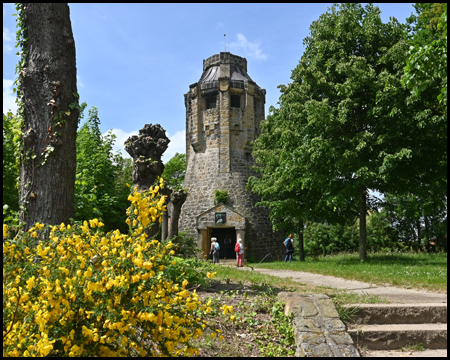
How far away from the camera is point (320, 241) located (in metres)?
30.5

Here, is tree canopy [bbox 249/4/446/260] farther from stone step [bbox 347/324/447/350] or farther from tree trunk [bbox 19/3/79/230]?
tree trunk [bbox 19/3/79/230]

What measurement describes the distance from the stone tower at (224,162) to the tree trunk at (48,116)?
19828mm

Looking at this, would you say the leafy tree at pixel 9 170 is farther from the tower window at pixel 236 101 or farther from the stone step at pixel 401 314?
the tower window at pixel 236 101

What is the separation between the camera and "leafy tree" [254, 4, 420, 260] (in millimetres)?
14555

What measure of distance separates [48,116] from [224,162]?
20.9 metres

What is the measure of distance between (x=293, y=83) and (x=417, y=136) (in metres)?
6.58

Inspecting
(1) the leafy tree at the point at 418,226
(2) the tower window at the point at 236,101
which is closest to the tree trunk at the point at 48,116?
(2) the tower window at the point at 236,101

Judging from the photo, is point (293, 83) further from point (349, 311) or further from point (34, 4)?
point (349, 311)

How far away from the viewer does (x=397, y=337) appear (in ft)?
A: 14.7

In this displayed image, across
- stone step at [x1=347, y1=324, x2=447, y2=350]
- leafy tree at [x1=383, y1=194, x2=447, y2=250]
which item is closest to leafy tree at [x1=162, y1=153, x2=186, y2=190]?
leafy tree at [x1=383, y1=194, x2=447, y2=250]

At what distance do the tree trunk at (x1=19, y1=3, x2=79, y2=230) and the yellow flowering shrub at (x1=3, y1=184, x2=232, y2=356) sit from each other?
266 centimetres

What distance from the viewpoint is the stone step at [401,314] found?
485 cm

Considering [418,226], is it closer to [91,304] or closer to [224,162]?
[224,162]

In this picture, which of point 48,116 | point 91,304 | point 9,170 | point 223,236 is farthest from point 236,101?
point 91,304
